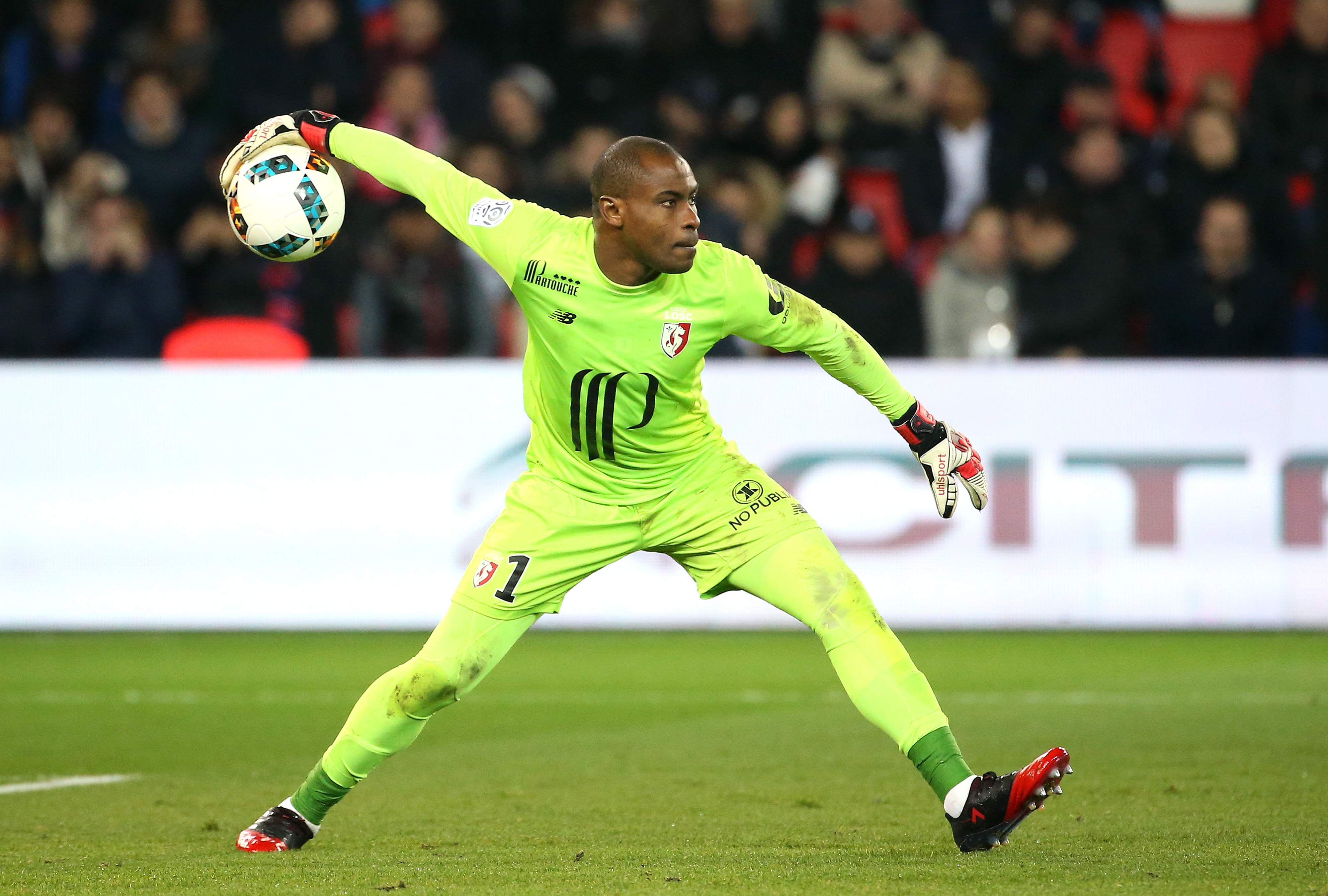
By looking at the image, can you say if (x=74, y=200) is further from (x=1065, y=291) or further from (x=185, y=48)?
(x=1065, y=291)

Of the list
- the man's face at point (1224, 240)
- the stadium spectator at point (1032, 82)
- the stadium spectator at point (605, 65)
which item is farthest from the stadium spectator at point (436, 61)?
the man's face at point (1224, 240)

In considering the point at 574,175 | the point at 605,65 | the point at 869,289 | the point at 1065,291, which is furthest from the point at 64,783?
the point at 605,65

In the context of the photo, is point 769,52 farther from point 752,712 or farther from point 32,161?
point 752,712

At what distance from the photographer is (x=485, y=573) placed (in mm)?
5547

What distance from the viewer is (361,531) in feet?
37.6

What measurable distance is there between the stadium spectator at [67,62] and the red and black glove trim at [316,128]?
927cm

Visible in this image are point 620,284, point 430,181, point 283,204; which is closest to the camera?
→ point 620,284

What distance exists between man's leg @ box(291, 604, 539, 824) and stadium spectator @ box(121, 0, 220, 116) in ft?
33.0

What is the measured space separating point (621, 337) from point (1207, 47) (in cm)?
1137

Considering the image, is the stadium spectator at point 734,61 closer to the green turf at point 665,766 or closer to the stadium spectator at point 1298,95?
the stadium spectator at point 1298,95

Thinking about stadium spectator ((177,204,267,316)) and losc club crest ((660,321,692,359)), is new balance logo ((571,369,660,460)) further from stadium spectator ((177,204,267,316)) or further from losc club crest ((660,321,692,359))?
stadium spectator ((177,204,267,316))

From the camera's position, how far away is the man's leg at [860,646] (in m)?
5.36

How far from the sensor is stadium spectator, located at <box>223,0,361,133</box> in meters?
14.6

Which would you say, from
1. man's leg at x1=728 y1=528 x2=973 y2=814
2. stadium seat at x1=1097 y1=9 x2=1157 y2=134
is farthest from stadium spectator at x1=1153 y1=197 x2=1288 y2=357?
man's leg at x1=728 y1=528 x2=973 y2=814
